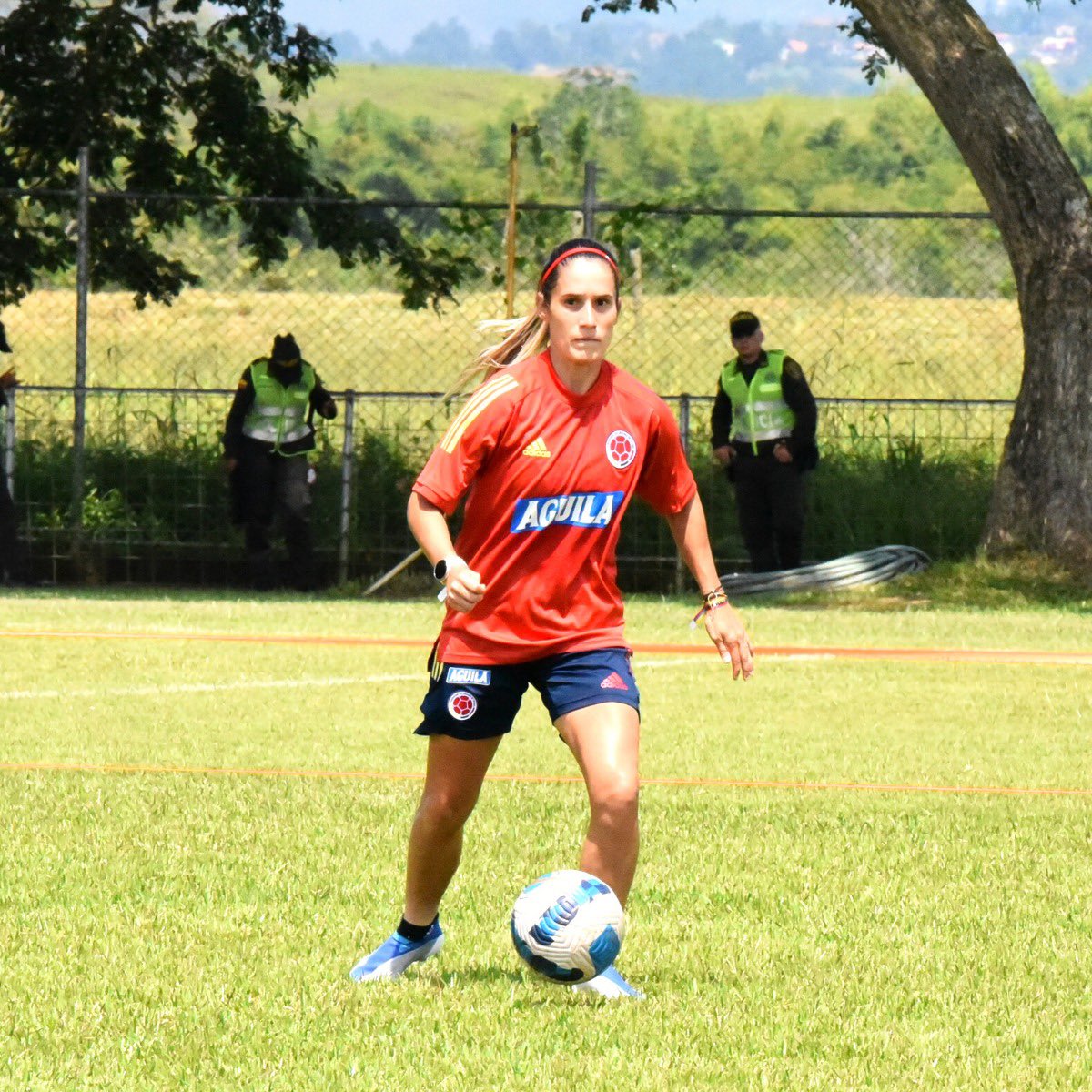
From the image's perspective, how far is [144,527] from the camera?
58.8ft

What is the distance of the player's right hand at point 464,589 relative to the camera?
5027 millimetres

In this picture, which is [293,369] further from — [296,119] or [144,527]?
[296,119]

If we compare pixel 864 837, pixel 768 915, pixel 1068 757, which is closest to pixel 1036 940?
pixel 768 915

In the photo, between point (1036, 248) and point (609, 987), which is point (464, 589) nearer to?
point (609, 987)

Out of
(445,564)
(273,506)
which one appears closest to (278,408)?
(273,506)

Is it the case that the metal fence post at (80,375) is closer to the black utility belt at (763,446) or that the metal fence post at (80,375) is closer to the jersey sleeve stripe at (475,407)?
the black utility belt at (763,446)

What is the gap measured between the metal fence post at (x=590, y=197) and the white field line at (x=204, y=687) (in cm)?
625

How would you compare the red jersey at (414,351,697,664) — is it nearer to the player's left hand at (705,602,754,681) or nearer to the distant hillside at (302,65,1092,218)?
the player's left hand at (705,602,754,681)

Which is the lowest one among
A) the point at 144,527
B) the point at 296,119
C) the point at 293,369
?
Answer: the point at 144,527

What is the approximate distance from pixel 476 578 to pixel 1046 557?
12426 millimetres

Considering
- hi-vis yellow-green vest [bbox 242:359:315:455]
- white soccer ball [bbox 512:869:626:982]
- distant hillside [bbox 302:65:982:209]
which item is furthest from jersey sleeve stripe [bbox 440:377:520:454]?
distant hillside [bbox 302:65:982:209]

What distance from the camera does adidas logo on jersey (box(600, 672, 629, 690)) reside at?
5355mm

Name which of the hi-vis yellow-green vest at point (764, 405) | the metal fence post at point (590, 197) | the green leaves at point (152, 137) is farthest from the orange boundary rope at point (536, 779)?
the green leaves at point (152, 137)

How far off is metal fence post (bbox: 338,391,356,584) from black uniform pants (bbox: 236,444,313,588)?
30 cm
